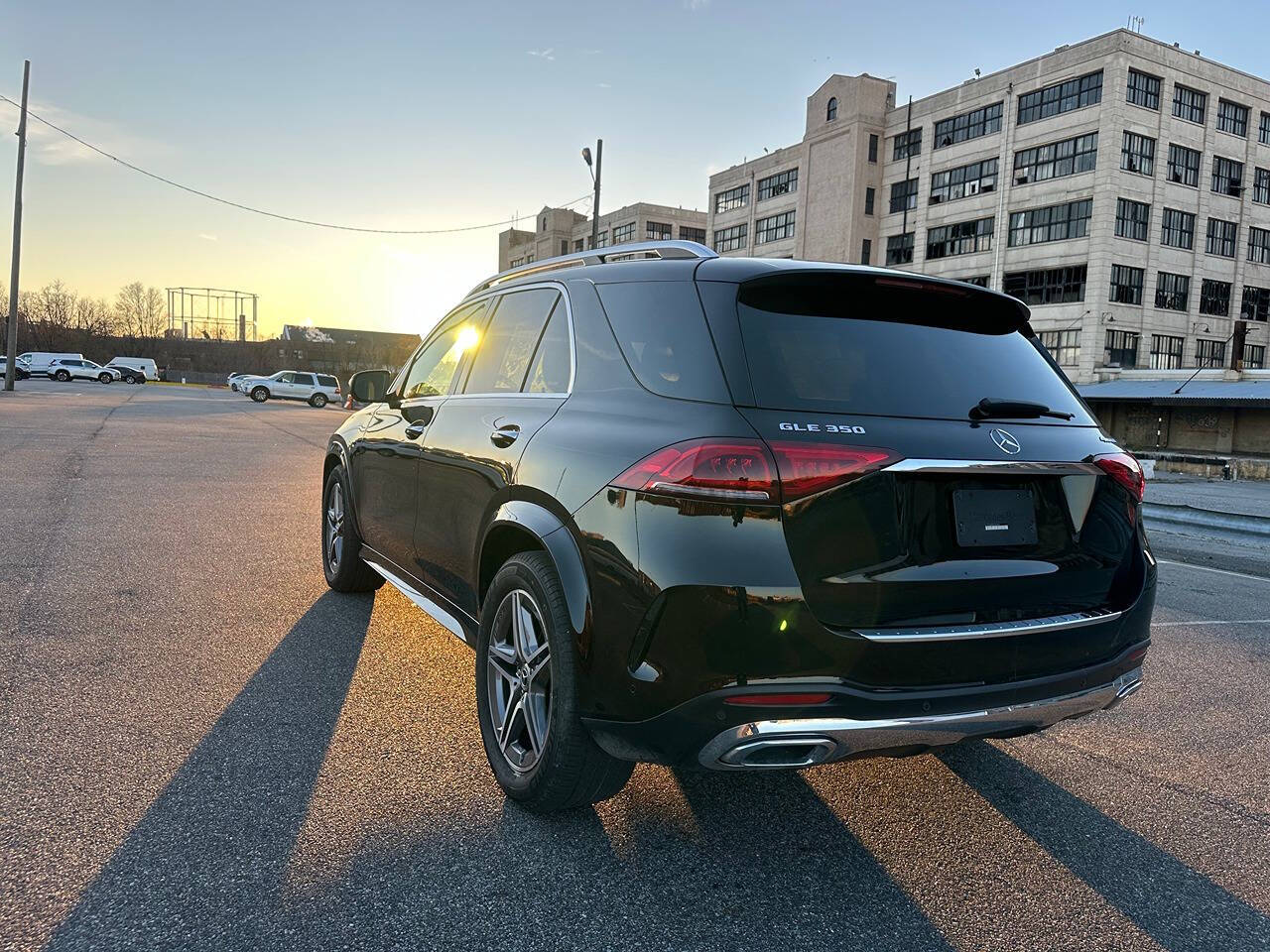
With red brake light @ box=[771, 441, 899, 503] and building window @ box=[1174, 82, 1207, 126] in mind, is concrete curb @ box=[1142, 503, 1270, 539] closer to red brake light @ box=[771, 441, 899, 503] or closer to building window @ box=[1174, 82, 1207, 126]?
red brake light @ box=[771, 441, 899, 503]

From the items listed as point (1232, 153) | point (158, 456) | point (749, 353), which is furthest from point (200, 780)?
point (1232, 153)

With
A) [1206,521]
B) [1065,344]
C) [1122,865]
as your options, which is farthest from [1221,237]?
[1122,865]

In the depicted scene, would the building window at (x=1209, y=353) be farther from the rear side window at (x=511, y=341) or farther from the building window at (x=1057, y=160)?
the rear side window at (x=511, y=341)

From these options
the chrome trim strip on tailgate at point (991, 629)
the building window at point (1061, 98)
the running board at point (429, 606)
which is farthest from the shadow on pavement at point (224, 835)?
the building window at point (1061, 98)

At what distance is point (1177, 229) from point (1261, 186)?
8.02 meters

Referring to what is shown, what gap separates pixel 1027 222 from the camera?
51.8 m

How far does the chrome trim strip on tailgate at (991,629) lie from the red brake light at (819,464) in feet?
1.34

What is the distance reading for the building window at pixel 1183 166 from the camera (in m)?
49.7

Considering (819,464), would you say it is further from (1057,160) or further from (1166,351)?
(1166,351)

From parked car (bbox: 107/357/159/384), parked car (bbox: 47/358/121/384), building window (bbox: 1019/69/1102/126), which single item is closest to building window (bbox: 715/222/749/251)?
building window (bbox: 1019/69/1102/126)

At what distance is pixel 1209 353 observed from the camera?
52562 mm

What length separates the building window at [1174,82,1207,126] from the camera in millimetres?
49684

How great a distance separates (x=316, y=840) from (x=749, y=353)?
194cm

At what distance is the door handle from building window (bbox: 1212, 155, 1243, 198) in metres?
60.5
